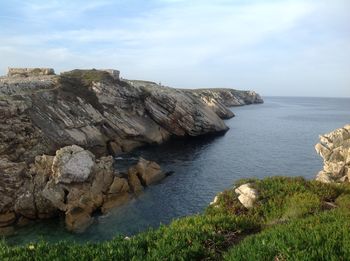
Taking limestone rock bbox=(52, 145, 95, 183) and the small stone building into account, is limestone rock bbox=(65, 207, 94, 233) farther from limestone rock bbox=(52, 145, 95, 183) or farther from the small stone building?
the small stone building

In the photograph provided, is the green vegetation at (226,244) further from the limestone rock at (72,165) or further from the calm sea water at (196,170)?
the limestone rock at (72,165)

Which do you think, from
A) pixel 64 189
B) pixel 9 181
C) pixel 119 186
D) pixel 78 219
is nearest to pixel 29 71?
pixel 9 181

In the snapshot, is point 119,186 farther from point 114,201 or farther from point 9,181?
point 9,181

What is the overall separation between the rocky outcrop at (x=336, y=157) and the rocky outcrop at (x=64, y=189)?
2238 centimetres

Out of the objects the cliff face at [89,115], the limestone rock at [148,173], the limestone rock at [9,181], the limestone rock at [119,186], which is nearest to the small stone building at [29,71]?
the cliff face at [89,115]

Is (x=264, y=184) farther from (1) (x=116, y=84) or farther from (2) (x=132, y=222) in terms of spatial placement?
(1) (x=116, y=84)

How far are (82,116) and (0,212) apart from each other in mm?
33468

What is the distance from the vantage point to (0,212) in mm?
37812

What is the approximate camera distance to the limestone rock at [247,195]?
21781mm

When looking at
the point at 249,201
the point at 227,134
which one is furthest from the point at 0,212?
the point at 227,134

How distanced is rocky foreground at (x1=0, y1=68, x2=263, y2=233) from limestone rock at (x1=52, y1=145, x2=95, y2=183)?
11 centimetres

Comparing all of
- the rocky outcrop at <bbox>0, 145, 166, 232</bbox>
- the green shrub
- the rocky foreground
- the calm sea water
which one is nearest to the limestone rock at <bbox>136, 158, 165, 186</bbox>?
the rocky foreground

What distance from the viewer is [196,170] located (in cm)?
5653

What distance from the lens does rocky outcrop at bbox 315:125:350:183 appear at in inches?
1352
